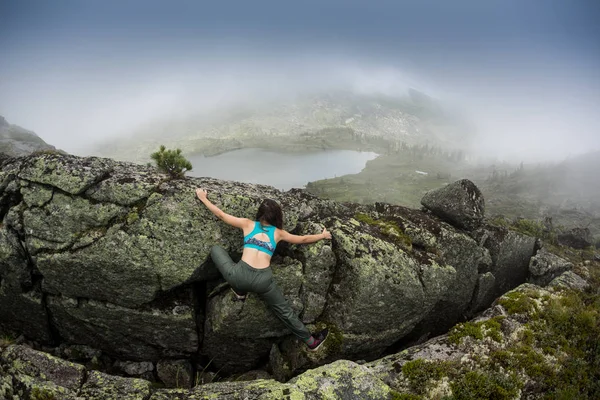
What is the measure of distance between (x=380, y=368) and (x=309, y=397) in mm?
2880

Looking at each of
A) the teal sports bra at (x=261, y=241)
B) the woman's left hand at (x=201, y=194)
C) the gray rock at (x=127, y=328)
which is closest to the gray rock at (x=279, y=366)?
the gray rock at (x=127, y=328)

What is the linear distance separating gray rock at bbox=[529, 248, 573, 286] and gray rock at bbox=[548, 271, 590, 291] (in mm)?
665

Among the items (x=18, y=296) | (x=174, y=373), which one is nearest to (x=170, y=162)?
(x=18, y=296)

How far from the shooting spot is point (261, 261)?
36.8 feet

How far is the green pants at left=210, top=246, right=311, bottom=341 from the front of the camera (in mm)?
10938

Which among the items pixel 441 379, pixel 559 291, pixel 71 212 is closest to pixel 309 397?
pixel 441 379

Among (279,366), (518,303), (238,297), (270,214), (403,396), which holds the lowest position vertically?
(279,366)

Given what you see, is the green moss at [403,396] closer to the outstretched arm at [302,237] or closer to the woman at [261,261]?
the woman at [261,261]

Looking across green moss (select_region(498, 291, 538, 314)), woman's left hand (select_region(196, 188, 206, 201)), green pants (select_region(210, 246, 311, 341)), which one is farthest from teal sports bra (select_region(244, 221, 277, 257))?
green moss (select_region(498, 291, 538, 314))

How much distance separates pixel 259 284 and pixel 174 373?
5741 mm

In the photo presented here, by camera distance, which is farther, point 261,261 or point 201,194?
point 201,194

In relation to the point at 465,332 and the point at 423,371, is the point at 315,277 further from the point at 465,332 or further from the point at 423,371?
the point at 465,332

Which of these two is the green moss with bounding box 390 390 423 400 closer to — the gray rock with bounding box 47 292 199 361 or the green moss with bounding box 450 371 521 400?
the green moss with bounding box 450 371 521 400

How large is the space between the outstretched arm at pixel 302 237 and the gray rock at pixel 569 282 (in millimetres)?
12411
